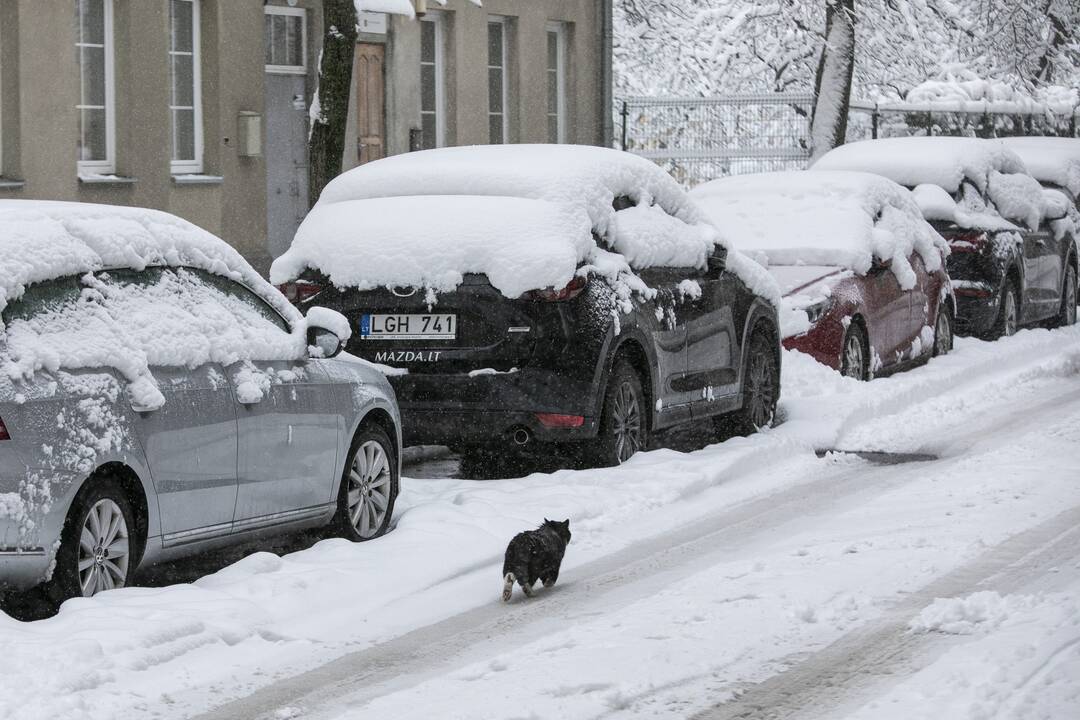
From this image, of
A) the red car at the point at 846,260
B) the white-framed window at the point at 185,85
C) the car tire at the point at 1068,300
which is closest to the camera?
the red car at the point at 846,260

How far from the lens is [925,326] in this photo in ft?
54.4

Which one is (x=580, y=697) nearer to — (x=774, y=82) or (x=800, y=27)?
(x=800, y=27)

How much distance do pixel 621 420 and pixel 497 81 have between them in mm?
15904

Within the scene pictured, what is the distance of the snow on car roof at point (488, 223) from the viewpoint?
33.6 ft

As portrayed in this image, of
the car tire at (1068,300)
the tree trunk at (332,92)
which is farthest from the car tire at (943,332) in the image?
the tree trunk at (332,92)

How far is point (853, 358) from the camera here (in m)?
14.8

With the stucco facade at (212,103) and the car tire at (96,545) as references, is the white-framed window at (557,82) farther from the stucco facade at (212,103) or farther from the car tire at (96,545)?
the car tire at (96,545)

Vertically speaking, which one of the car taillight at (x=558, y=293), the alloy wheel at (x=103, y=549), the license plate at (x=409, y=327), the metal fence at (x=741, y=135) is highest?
the metal fence at (x=741, y=135)

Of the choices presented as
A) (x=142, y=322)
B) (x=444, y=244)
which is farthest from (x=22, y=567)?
(x=444, y=244)

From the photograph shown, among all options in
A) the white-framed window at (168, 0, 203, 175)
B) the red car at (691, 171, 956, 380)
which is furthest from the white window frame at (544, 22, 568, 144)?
the red car at (691, 171, 956, 380)

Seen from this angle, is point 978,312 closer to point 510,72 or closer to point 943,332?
point 943,332

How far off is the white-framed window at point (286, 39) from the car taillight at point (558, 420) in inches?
459

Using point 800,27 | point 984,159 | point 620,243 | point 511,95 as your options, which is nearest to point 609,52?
point 511,95

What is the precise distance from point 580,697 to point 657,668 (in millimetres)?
459
